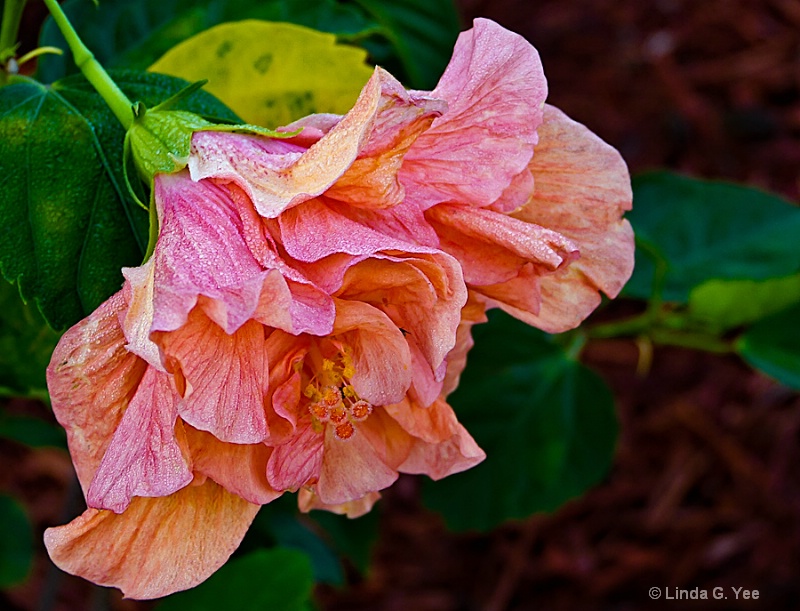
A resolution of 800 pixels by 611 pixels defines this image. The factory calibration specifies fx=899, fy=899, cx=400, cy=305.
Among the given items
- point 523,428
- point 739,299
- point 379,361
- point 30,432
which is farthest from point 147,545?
point 739,299

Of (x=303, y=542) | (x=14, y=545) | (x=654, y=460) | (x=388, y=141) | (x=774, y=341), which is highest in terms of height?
(x=388, y=141)

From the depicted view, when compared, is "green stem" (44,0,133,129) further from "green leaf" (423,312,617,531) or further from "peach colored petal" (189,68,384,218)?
"green leaf" (423,312,617,531)

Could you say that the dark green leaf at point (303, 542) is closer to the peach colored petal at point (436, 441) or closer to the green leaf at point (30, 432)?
the green leaf at point (30, 432)

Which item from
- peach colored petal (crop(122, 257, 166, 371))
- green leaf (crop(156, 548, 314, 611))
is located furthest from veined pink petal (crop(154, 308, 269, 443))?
green leaf (crop(156, 548, 314, 611))

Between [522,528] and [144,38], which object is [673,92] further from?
[144,38]

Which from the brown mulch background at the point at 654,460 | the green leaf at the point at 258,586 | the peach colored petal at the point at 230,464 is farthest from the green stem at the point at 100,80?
the brown mulch background at the point at 654,460

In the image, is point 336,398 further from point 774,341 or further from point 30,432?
point 774,341
